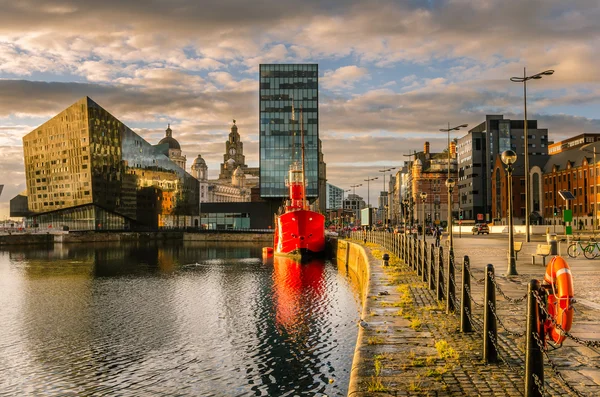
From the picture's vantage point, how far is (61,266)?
48719mm

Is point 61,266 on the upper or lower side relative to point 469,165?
lower

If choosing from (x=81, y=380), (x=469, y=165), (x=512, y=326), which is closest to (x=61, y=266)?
(x=81, y=380)

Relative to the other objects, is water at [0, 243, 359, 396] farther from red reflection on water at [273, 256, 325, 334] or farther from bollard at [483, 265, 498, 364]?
bollard at [483, 265, 498, 364]

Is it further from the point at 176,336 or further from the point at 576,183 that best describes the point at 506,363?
the point at 576,183

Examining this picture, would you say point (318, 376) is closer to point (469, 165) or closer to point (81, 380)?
point (81, 380)

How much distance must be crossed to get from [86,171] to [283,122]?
35215mm

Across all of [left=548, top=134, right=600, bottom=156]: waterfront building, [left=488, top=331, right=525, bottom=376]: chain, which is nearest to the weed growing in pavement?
[left=488, top=331, right=525, bottom=376]: chain

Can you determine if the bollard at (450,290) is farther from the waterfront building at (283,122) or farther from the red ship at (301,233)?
the waterfront building at (283,122)

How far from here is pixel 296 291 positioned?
1227 inches

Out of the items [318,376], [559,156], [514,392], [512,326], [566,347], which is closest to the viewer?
[514,392]

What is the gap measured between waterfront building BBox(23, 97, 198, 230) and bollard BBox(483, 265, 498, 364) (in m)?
95.8

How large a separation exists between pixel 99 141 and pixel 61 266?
5373 centimetres

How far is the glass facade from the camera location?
108 meters

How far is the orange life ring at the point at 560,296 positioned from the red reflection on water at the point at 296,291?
11005mm
